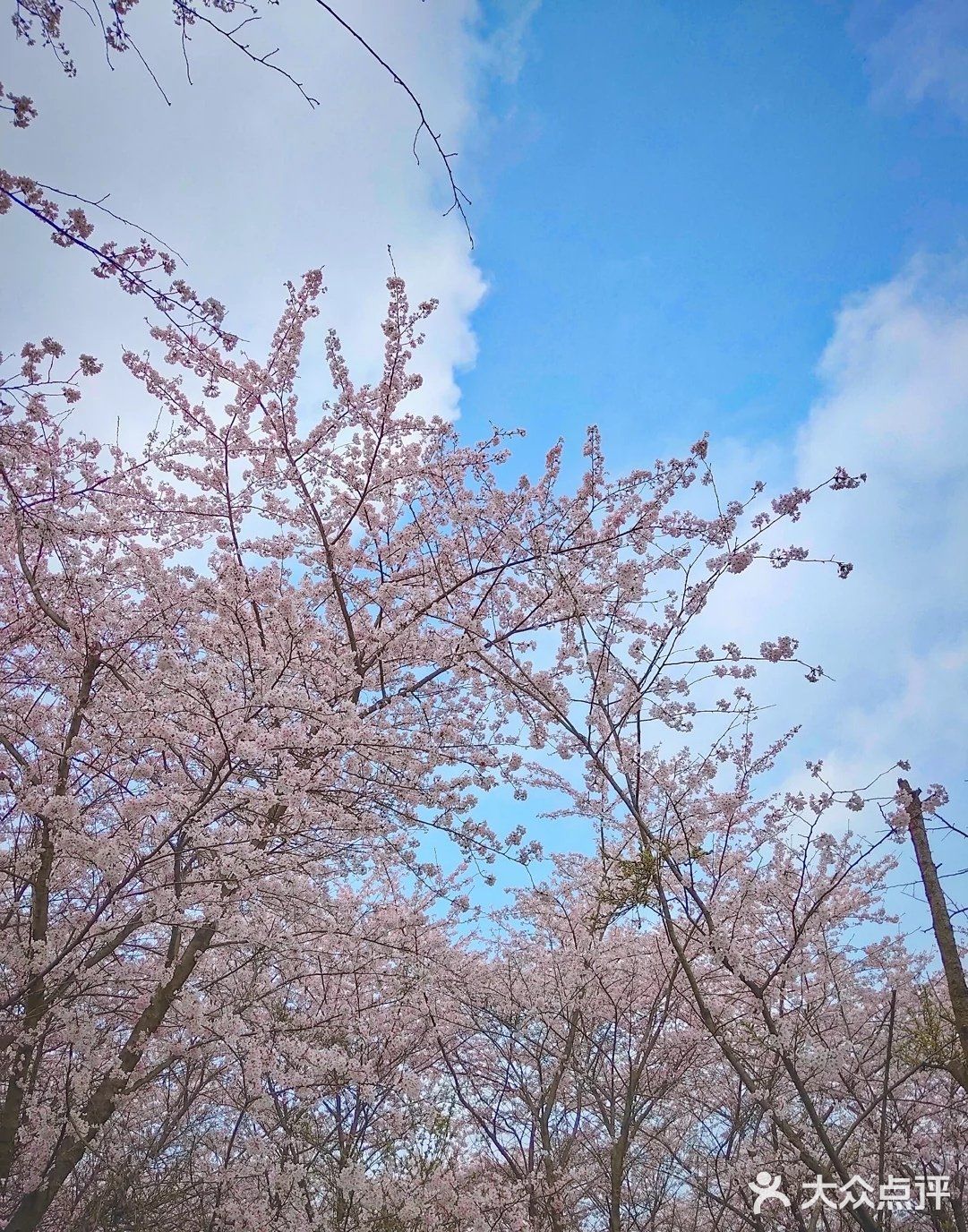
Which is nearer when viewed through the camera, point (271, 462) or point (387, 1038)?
point (271, 462)

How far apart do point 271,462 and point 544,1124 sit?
5.52 m

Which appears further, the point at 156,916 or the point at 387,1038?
the point at 387,1038

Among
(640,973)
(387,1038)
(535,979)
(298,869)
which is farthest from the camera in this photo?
(640,973)

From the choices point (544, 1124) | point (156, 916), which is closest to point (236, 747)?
point (156, 916)

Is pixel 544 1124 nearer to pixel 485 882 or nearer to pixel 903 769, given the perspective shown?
pixel 485 882

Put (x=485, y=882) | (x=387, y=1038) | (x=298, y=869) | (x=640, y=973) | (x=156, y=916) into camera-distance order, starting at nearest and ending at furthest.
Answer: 1. (x=156, y=916)
2. (x=298, y=869)
3. (x=485, y=882)
4. (x=387, y=1038)
5. (x=640, y=973)

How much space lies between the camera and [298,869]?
4730 mm

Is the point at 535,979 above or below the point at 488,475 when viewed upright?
below

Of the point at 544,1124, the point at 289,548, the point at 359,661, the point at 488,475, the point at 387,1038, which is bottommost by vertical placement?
the point at 544,1124

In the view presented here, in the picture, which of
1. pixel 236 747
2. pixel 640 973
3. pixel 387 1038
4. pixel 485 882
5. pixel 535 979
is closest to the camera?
pixel 236 747

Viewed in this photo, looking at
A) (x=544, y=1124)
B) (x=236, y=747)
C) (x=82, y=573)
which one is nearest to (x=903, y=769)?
(x=236, y=747)

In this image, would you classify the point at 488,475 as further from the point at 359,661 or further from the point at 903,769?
the point at 903,769

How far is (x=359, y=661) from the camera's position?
550cm

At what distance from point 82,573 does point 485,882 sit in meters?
3.74
